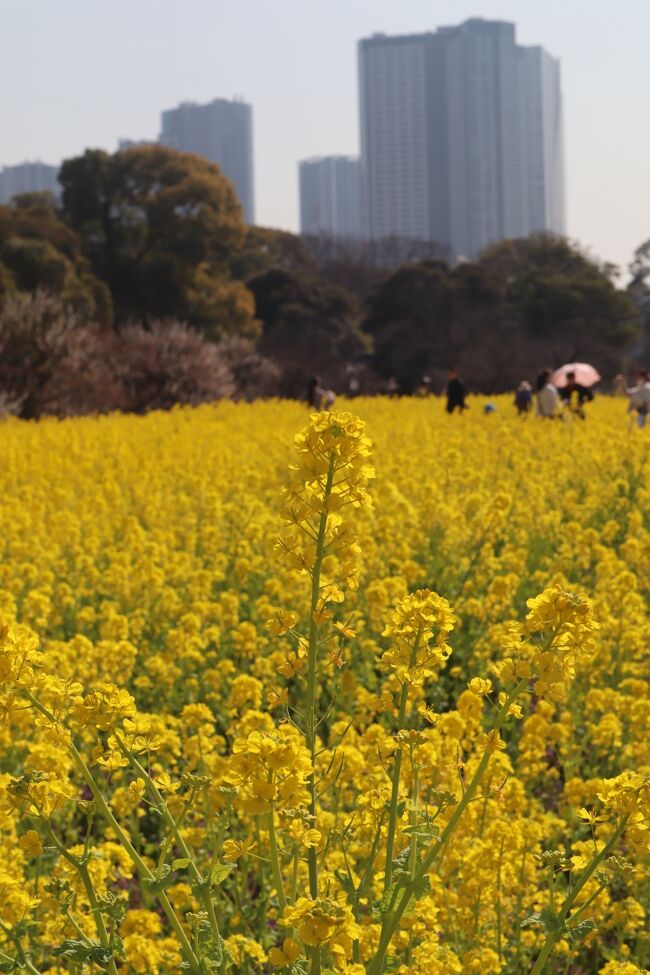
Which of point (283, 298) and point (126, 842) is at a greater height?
point (283, 298)

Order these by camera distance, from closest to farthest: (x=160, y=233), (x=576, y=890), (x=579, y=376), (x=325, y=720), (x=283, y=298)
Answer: (x=576, y=890) → (x=325, y=720) → (x=579, y=376) → (x=160, y=233) → (x=283, y=298)

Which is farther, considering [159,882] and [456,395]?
[456,395]

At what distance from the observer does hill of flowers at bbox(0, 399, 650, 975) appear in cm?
210

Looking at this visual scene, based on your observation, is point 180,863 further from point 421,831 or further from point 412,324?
point 412,324

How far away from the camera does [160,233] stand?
3853 cm

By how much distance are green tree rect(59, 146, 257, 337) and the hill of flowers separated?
2567cm

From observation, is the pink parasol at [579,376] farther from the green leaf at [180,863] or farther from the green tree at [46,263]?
the green leaf at [180,863]

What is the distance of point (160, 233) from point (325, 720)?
116ft

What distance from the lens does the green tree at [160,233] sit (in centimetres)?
3734

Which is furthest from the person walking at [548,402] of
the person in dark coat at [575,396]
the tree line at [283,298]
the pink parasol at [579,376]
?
the tree line at [283,298]

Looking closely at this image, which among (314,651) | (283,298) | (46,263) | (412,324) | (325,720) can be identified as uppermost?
(46,263)

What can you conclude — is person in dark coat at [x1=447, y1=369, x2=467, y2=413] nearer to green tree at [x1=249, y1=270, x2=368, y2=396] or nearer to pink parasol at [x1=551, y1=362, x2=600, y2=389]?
pink parasol at [x1=551, y1=362, x2=600, y2=389]

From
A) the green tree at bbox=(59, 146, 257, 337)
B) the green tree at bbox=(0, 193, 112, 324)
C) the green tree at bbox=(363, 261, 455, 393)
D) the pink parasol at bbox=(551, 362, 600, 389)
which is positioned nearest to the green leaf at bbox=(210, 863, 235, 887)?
the pink parasol at bbox=(551, 362, 600, 389)

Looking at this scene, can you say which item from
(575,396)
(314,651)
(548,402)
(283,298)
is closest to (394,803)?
(314,651)
